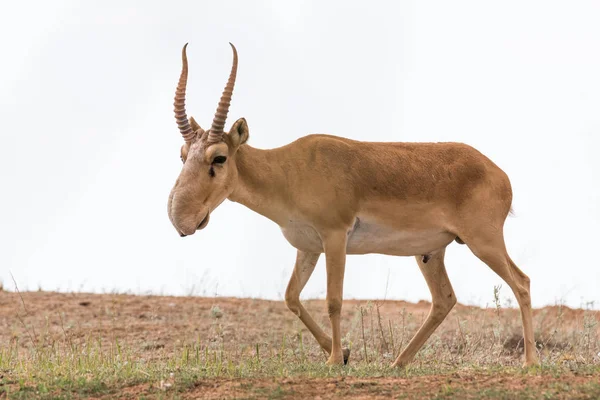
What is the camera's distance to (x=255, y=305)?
18656 millimetres

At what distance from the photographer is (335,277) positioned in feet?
33.4

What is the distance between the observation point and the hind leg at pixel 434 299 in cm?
1111

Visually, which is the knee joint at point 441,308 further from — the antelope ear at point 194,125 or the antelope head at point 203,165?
the antelope ear at point 194,125

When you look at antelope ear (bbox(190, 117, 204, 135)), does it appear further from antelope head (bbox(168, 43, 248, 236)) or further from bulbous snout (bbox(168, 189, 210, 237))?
bulbous snout (bbox(168, 189, 210, 237))

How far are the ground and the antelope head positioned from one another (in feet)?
4.65

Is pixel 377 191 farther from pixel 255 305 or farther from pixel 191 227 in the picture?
pixel 255 305

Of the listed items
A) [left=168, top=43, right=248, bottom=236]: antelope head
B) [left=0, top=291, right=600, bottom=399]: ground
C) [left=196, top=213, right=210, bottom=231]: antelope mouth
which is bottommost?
[left=0, top=291, right=600, bottom=399]: ground

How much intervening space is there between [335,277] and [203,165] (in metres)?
1.74

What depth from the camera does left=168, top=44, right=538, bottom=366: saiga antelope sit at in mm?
10125

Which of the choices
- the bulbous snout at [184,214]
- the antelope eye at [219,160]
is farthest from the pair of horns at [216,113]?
the bulbous snout at [184,214]

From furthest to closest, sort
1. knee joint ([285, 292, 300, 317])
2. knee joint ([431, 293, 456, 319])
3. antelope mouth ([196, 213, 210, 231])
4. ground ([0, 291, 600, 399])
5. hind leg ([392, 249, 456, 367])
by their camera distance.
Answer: knee joint ([431, 293, 456, 319]), hind leg ([392, 249, 456, 367]), knee joint ([285, 292, 300, 317]), antelope mouth ([196, 213, 210, 231]), ground ([0, 291, 600, 399])

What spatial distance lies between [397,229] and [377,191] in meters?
0.45

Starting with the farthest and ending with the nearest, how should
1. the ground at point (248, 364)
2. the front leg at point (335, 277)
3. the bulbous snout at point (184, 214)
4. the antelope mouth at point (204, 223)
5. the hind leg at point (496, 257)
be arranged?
the hind leg at point (496, 257)
the front leg at point (335, 277)
the antelope mouth at point (204, 223)
the bulbous snout at point (184, 214)
the ground at point (248, 364)

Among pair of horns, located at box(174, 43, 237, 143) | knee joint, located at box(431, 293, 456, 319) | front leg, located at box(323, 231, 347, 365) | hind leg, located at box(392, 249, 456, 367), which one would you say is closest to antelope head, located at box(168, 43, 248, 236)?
pair of horns, located at box(174, 43, 237, 143)
